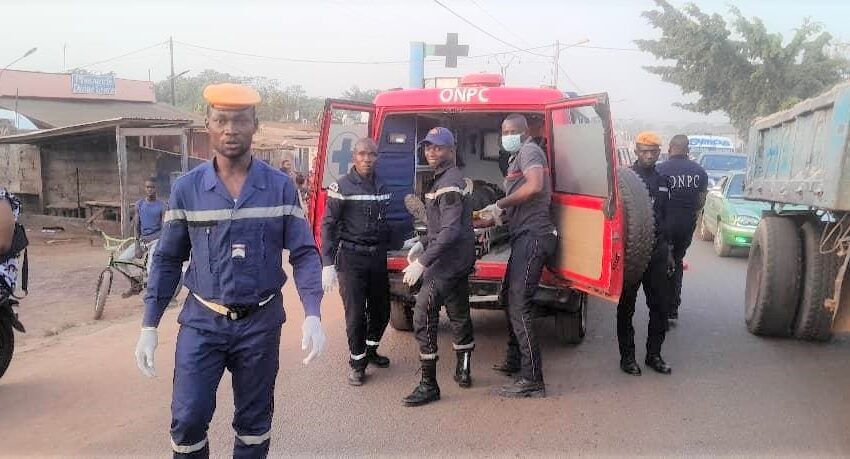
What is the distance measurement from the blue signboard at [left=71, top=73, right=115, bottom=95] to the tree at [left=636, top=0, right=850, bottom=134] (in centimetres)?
2292

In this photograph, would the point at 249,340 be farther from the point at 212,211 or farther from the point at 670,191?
the point at 670,191

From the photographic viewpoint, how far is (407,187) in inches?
259

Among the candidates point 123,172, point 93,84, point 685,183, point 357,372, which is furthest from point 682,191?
point 93,84

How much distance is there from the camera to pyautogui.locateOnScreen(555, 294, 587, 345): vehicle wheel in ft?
19.3

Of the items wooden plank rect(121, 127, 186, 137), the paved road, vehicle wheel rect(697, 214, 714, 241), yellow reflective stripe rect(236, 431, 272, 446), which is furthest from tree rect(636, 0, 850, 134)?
yellow reflective stripe rect(236, 431, 272, 446)

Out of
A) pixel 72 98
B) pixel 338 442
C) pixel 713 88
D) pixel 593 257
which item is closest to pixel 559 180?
pixel 593 257

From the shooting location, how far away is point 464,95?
5.53m

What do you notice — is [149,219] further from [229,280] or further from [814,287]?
[814,287]

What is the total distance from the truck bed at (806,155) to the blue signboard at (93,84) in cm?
2981

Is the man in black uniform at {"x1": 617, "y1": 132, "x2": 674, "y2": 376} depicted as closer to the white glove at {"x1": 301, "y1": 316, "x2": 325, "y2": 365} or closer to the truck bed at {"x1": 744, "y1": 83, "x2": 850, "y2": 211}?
the truck bed at {"x1": 744, "y1": 83, "x2": 850, "y2": 211}

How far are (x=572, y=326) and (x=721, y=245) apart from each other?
6.33 meters

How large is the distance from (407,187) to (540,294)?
2016 millimetres

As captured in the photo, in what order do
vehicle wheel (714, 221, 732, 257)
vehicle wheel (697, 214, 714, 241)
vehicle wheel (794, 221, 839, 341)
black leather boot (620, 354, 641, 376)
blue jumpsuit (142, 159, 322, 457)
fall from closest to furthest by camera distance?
blue jumpsuit (142, 159, 322, 457) < black leather boot (620, 354, 641, 376) < vehicle wheel (794, 221, 839, 341) < vehicle wheel (714, 221, 732, 257) < vehicle wheel (697, 214, 714, 241)

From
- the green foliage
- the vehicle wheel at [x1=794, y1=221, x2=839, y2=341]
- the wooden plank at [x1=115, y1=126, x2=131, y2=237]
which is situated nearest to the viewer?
the vehicle wheel at [x1=794, y1=221, x2=839, y2=341]
